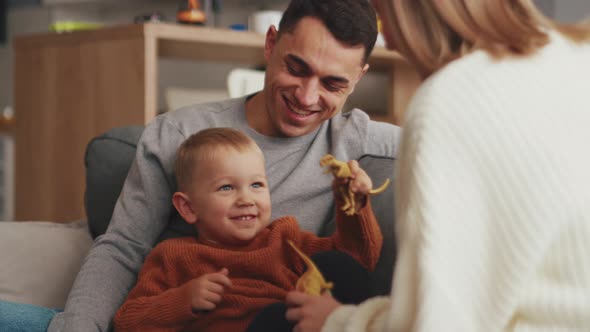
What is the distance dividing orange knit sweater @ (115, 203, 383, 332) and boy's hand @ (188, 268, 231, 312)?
2 cm

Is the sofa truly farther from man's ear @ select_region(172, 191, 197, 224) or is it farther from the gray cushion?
man's ear @ select_region(172, 191, 197, 224)

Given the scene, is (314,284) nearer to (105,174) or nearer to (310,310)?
(310,310)

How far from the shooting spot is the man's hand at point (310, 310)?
3.78 ft

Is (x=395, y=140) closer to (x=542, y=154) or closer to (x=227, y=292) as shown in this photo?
(x=227, y=292)

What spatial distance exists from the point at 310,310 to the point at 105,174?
86 cm

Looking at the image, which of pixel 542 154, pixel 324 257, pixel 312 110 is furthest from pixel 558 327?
pixel 312 110

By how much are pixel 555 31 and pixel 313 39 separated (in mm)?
674

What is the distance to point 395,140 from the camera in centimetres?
182

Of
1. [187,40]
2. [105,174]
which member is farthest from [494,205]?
[187,40]

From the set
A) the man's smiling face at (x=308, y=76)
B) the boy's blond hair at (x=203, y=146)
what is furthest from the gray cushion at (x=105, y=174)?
the man's smiling face at (x=308, y=76)

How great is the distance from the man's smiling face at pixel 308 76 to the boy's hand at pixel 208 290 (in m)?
0.44

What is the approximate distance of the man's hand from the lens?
1153mm

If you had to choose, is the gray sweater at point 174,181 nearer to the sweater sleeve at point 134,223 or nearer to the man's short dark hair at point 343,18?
the sweater sleeve at point 134,223

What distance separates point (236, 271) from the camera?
1515mm
